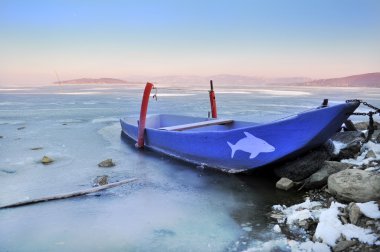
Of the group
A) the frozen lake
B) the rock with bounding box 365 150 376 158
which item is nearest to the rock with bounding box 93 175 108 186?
the frozen lake

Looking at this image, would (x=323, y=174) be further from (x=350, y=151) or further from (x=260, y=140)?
(x=350, y=151)

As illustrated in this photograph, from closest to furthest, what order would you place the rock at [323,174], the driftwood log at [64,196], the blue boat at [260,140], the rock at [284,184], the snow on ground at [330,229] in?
the snow on ground at [330,229], the driftwood log at [64,196], the rock at [323,174], the blue boat at [260,140], the rock at [284,184]

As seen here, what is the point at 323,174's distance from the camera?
6.71 metres

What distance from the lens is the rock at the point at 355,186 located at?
5219mm

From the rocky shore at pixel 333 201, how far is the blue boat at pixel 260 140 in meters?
0.48

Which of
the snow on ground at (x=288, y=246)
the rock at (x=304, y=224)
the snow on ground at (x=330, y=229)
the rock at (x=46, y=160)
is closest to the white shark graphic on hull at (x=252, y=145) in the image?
the snow on ground at (x=330, y=229)

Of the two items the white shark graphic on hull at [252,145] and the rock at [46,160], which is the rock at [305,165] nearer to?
the white shark graphic on hull at [252,145]

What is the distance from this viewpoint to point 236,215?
5.84 m

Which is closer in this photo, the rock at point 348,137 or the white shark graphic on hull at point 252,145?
the white shark graphic on hull at point 252,145

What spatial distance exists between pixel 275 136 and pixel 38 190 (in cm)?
524

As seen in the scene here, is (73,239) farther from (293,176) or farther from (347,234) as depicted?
(293,176)

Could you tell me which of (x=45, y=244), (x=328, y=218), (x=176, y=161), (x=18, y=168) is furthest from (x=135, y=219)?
(x=18, y=168)

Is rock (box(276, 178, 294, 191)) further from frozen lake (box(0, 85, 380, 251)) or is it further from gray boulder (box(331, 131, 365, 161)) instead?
gray boulder (box(331, 131, 365, 161))

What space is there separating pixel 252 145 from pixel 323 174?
63.1 inches
